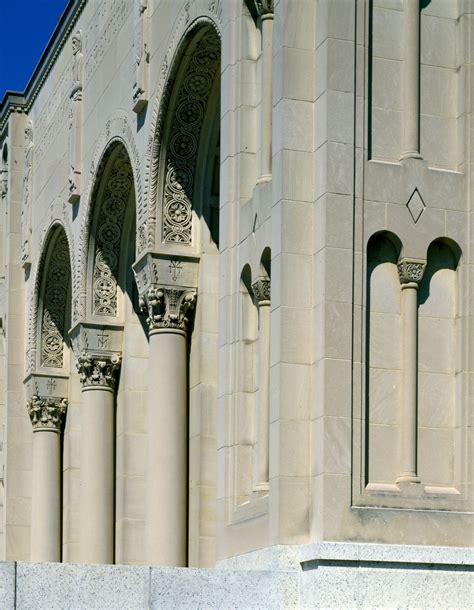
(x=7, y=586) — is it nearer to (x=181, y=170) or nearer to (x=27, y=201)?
(x=181, y=170)

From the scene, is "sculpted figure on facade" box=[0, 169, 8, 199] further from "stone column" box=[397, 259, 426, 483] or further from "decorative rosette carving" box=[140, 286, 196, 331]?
"stone column" box=[397, 259, 426, 483]

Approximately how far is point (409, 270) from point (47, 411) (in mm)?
16026

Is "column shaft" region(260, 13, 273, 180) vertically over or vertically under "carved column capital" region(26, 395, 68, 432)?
over

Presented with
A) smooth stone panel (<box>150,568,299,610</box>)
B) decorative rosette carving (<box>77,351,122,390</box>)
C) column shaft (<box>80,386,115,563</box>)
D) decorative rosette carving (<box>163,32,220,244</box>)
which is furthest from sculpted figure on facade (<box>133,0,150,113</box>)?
smooth stone panel (<box>150,568,299,610</box>)

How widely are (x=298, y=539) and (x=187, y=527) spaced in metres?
7.44

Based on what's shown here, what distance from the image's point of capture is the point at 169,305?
23.1m

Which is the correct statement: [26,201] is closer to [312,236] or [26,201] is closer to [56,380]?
[56,380]

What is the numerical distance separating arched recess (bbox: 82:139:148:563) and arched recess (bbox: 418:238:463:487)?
10.4 m

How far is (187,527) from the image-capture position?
910 inches

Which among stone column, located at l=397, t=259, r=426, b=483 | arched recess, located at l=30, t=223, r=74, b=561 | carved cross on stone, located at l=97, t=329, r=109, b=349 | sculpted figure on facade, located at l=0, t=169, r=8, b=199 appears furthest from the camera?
sculpted figure on facade, located at l=0, t=169, r=8, b=199

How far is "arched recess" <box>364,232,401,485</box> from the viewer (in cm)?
1612

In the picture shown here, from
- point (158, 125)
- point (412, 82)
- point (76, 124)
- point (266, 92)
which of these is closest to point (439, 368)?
point (412, 82)

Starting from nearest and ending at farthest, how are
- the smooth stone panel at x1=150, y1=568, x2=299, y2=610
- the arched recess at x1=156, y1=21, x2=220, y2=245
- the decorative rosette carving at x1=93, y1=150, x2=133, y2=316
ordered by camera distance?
the smooth stone panel at x1=150, y1=568, x2=299, y2=610 → the arched recess at x1=156, y1=21, x2=220, y2=245 → the decorative rosette carving at x1=93, y1=150, x2=133, y2=316

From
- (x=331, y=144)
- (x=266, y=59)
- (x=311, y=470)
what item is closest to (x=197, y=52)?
(x=266, y=59)
